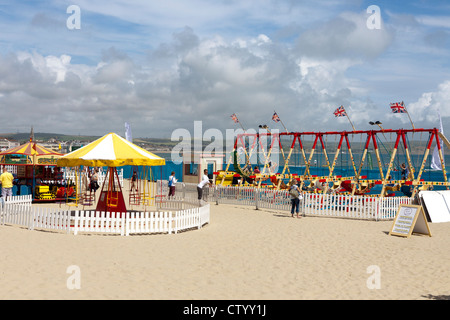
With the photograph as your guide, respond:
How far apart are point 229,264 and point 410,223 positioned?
7.27 m

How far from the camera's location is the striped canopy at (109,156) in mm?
13461

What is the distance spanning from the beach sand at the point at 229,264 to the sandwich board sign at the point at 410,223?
0.32 metres

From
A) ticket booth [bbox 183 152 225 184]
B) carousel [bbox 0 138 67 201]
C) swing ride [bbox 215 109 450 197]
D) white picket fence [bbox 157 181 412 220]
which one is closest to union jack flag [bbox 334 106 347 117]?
swing ride [bbox 215 109 450 197]

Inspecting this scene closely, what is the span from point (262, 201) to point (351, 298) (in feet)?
43.4

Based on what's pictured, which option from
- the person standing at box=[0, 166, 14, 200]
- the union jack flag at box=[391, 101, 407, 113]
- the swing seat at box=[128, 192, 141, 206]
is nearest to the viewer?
the person standing at box=[0, 166, 14, 200]

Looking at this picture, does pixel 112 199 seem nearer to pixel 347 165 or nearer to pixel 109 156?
pixel 109 156

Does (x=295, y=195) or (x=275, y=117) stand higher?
(x=275, y=117)

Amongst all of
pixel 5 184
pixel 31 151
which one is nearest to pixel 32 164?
pixel 31 151

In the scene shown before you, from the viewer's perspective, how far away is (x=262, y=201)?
20375mm

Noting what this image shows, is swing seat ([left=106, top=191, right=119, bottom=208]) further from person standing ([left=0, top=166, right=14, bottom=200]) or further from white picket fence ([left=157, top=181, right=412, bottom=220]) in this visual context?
person standing ([left=0, top=166, right=14, bottom=200])

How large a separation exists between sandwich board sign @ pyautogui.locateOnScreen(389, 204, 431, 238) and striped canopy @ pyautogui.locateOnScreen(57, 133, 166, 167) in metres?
8.33

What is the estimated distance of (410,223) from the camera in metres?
13.5

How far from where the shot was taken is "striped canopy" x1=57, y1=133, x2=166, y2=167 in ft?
44.2
